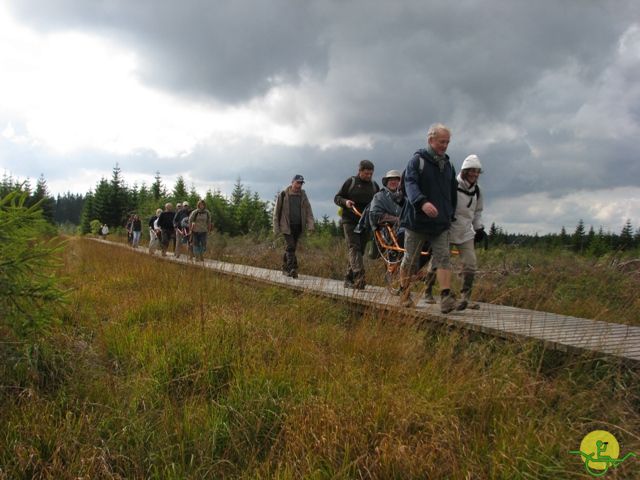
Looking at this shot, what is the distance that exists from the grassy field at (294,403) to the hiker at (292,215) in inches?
160

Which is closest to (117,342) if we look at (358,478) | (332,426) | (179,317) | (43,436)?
(179,317)

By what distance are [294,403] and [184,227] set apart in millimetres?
13234

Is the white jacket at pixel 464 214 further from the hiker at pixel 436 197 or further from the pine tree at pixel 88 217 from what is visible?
the pine tree at pixel 88 217

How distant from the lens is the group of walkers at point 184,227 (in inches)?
552

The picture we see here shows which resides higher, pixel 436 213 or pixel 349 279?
pixel 436 213

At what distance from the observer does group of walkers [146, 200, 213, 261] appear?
46.0 feet

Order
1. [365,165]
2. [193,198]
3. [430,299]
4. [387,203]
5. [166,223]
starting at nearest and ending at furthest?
[430,299] < [387,203] < [365,165] < [166,223] < [193,198]

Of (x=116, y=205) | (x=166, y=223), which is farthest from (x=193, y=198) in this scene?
(x=166, y=223)

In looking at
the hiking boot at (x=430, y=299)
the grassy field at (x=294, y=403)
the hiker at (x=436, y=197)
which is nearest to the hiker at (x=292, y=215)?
the hiking boot at (x=430, y=299)

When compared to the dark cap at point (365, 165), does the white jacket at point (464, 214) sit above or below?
below

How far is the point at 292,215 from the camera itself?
9.05 metres

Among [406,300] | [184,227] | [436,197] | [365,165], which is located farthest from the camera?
[184,227]

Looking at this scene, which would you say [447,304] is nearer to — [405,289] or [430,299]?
[405,289]

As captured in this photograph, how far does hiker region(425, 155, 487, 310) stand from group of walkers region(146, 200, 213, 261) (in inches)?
333
